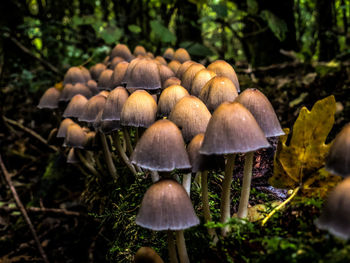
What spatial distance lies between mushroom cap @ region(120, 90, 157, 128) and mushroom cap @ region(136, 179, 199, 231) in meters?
0.50

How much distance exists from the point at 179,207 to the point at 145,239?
567 mm

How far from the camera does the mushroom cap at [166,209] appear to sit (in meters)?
1.12

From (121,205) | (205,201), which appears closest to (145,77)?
(121,205)

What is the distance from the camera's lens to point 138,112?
1594 mm

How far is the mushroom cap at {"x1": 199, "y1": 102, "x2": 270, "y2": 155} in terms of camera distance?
1.12 meters

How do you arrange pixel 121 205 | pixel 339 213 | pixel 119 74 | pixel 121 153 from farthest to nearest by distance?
pixel 121 153 → pixel 119 74 → pixel 121 205 → pixel 339 213

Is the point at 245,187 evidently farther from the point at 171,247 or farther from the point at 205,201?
the point at 171,247

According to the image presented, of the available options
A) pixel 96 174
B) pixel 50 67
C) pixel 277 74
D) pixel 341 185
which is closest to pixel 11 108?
pixel 50 67

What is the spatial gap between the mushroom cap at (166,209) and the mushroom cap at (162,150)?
0.09 m

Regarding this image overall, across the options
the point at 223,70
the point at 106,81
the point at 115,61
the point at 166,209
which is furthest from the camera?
the point at 115,61

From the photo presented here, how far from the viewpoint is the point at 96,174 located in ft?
9.66

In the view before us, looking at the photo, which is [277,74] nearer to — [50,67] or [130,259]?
[50,67]

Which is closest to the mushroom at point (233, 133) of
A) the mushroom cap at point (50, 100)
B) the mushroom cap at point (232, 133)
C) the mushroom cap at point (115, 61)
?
the mushroom cap at point (232, 133)

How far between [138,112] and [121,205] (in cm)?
68
